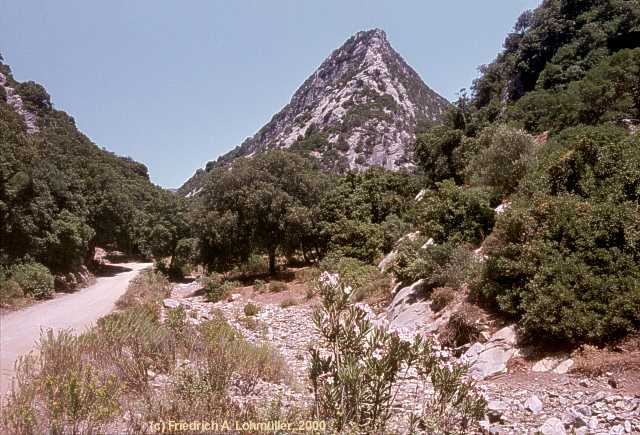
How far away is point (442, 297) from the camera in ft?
33.2

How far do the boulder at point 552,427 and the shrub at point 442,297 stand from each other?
16.4ft

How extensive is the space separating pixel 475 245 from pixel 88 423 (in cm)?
1161

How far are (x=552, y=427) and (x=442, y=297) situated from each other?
5.24 m

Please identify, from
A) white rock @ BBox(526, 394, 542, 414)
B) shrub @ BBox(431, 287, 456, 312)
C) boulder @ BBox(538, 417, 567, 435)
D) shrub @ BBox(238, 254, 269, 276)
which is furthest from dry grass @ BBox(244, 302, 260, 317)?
boulder @ BBox(538, 417, 567, 435)

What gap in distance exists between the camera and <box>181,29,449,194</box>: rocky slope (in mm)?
67812

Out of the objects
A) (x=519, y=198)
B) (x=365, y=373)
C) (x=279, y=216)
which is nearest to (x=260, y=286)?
(x=279, y=216)

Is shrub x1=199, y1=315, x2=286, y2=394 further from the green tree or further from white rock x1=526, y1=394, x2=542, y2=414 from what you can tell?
the green tree

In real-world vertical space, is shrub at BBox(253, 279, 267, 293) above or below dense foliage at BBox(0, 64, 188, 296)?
below

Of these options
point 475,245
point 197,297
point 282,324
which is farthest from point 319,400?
point 197,297

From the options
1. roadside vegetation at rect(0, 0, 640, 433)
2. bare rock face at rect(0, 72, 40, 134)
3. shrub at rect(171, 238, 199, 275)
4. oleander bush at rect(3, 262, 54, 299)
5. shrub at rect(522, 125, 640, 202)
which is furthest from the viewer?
bare rock face at rect(0, 72, 40, 134)

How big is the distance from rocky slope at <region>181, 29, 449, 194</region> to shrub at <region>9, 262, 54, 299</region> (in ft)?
160

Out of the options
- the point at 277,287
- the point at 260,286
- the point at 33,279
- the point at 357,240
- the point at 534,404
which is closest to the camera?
the point at 534,404

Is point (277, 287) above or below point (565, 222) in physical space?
below

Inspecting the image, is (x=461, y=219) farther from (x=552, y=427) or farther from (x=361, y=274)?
(x=552, y=427)
